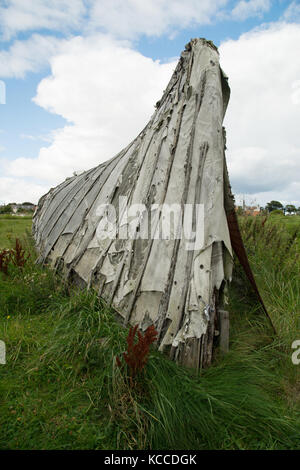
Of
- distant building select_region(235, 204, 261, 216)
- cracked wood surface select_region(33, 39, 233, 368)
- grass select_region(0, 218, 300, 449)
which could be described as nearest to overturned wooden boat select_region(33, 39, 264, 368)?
cracked wood surface select_region(33, 39, 233, 368)

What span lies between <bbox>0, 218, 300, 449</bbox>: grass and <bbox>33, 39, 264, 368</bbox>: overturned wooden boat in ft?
0.82

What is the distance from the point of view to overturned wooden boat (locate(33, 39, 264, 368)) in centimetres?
227

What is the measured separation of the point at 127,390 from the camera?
1854mm

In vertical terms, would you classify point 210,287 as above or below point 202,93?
below

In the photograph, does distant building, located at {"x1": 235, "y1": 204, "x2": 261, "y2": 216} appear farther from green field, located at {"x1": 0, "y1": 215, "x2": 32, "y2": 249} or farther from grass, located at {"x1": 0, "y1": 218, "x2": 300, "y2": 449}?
green field, located at {"x1": 0, "y1": 215, "x2": 32, "y2": 249}

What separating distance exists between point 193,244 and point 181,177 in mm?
667

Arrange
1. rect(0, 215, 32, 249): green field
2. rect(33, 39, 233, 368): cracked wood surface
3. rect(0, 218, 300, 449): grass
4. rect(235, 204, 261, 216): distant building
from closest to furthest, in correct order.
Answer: rect(0, 218, 300, 449): grass → rect(33, 39, 233, 368): cracked wood surface → rect(235, 204, 261, 216): distant building → rect(0, 215, 32, 249): green field

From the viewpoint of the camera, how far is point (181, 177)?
266 cm

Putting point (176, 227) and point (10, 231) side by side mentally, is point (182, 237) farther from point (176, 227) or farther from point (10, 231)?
point (10, 231)

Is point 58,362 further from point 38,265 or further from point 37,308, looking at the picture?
point 38,265

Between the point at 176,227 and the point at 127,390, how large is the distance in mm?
1280

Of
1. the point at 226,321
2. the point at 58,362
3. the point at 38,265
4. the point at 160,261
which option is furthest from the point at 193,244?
the point at 38,265
